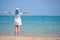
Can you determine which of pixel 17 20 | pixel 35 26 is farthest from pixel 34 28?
pixel 17 20

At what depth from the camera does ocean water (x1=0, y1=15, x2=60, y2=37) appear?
1706 mm

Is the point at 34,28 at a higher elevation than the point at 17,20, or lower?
lower

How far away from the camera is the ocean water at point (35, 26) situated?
1.71m

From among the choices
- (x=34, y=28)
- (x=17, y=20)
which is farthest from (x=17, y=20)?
(x=34, y=28)

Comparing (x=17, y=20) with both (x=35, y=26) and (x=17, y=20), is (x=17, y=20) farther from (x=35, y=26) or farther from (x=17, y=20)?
(x=35, y=26)

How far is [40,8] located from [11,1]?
15.0 inches

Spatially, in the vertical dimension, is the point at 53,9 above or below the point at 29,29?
above

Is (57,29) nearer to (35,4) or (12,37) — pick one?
(35,4)

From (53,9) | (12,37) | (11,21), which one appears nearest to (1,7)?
(11,21)

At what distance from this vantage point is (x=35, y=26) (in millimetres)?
1750

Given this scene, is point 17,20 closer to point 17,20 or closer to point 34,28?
point 17,20

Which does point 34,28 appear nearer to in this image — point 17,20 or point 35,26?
point 35,26

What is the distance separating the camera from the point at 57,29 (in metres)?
1.70

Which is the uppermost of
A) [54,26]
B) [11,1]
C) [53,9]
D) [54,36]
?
[11,1]
